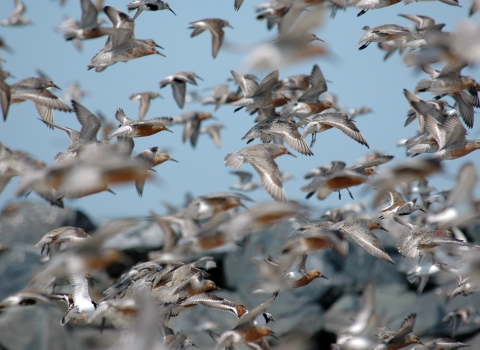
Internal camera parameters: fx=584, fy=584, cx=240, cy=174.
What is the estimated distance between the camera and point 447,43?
5293 mm

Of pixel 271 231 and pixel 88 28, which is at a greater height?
pixel 88 28

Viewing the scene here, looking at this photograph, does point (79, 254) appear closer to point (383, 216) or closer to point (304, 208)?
point (304, 208)

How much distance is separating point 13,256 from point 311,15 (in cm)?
957

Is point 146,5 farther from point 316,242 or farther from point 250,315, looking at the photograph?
point 250,315

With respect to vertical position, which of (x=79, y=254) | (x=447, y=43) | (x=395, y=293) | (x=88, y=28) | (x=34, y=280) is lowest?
(x=395, y=293)

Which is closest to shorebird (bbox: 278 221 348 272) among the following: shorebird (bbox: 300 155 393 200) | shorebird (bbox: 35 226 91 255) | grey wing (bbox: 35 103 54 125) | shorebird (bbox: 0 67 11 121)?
shorebird (bbox: 300 155 393 200)

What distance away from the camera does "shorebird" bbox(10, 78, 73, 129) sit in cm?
698

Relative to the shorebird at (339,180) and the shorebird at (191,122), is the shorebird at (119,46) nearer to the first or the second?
the shorebird at (339,180)

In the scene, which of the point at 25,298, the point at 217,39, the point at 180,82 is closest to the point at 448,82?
the point at 217,39

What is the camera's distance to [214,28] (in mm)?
8555

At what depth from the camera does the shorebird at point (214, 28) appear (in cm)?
845

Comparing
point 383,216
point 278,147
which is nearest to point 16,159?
point 278,147

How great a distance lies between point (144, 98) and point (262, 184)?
412 cm

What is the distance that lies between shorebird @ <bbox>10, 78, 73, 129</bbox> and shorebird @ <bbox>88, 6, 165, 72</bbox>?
611mm
